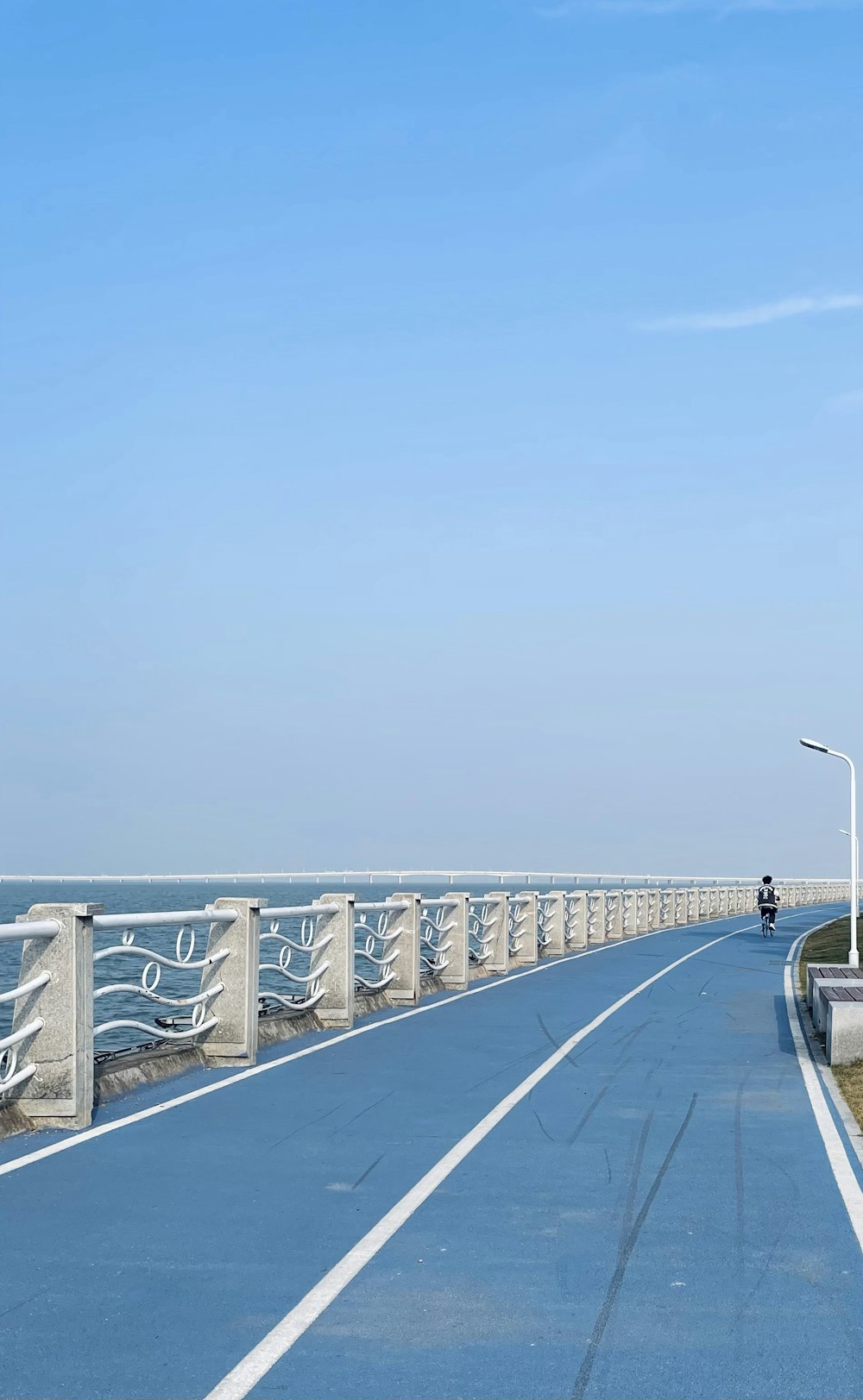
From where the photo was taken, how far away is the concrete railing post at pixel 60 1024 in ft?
31.1

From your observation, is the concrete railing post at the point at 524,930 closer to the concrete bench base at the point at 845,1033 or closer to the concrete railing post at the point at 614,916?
the concrete railing post at the point at 614,916

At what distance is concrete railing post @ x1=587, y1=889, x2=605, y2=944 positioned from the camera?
3525 cm

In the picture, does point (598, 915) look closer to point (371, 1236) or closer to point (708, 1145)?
point (708, 1145)

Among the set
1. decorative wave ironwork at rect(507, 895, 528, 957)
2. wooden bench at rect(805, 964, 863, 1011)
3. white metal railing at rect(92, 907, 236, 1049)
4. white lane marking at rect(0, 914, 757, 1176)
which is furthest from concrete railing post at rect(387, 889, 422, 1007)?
decorative wave ironwork at rect(507, 895, 528, 957)

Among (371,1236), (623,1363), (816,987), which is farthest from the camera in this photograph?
(816,987)

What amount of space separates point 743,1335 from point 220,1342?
6.54ft

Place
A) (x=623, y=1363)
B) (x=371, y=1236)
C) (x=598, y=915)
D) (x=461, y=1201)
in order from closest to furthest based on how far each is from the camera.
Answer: (x=623, y=1363), (x=371, y=1236), (x=461, y=1201), (x=598, y=915)

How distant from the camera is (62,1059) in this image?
952 cm

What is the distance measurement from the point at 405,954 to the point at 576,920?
14.9m

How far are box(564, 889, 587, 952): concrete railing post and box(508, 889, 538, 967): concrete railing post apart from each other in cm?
499

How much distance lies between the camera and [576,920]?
33.3 meters

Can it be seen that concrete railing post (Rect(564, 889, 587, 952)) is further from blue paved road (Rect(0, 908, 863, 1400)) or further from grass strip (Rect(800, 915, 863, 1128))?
blue paved road (Rect(0, 908, 863, 1400))

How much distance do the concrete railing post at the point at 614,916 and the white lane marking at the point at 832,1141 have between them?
21.7 meters

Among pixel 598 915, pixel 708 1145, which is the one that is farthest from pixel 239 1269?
pixel 598 915
